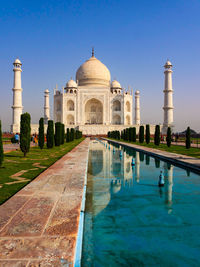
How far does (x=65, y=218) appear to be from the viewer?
2.30 meters

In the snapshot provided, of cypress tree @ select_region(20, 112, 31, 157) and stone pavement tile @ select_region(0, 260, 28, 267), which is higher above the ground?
cypress tree @ select_region(20, 112, 31, 157)

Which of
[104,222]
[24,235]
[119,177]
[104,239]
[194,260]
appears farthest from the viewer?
[119,177]

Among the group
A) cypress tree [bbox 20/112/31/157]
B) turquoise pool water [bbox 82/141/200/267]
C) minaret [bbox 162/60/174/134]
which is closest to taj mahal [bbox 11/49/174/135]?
minaret [bbox 162/60/174/134]

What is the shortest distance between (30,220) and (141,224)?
1.34 meters

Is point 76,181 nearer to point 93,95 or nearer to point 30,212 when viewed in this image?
point 30,212

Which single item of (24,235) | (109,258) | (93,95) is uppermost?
(93,95)

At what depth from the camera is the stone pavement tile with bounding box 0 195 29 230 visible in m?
2.33

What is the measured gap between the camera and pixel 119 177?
5.52m

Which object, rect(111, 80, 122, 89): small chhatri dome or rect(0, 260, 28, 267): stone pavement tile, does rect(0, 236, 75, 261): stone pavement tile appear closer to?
rect(0, 260, 28, 267): stone pavement tile

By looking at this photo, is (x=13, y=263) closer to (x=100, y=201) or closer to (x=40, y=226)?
(x=40, y=226)

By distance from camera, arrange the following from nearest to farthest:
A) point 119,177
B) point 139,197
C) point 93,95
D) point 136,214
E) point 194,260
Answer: point 194,260
point 136,214
point 139,197
point 119,177
point 93,95

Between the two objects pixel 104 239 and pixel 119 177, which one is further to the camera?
pixel 119 177

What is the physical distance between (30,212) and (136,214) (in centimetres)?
144

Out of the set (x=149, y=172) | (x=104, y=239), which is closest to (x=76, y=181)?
(x=104, y=239)
